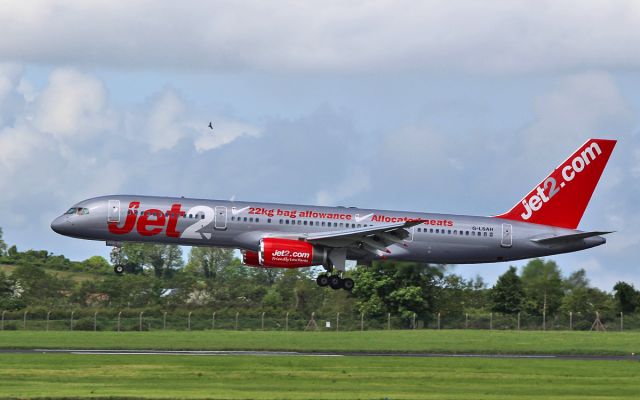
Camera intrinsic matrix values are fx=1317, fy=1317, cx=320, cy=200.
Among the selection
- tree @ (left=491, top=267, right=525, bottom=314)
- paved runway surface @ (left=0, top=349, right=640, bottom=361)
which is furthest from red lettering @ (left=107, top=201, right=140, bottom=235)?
tree @ (left=491, top=267, right=525, bottom=314)

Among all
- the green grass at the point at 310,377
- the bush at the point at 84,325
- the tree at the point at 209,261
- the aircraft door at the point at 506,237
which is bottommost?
the green grass at the point at 310,377

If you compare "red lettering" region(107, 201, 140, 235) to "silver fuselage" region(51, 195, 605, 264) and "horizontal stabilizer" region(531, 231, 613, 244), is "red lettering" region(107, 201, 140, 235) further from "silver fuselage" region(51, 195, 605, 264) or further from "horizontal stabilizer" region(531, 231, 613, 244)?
"horizontal stabilizer" region(531, 231, 613, 244)

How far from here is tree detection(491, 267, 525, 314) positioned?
276ft

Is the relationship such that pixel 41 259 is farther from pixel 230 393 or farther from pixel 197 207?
pixel 230 393

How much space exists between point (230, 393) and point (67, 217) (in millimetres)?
25621

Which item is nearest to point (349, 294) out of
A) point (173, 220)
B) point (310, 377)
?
point (173, 220)

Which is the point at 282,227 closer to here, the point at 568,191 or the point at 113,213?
the point at 113,213

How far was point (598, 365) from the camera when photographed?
53.4 m

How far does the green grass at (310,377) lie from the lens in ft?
136

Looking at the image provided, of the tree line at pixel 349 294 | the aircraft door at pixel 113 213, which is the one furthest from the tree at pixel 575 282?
the aircraft door at pixel 113 213

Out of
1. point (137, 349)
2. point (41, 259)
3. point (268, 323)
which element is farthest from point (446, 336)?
point (41, 259)

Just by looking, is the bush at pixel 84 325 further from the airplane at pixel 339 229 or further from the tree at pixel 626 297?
the tree at pixel 626 297

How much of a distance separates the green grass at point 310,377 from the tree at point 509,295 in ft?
94.9

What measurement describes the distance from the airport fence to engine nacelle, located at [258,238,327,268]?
38.6ft
